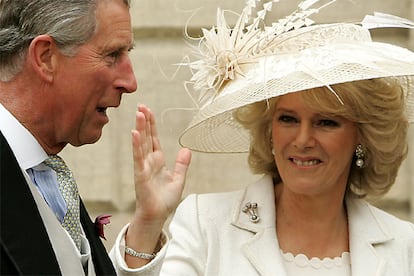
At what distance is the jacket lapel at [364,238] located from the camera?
12.0 feet

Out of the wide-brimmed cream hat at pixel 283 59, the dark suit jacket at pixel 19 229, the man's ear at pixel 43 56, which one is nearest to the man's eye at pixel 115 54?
the man's ear at pixel 43 56

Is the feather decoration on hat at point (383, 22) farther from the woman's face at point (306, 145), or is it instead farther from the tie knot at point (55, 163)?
the tie knot at point (55, 163)

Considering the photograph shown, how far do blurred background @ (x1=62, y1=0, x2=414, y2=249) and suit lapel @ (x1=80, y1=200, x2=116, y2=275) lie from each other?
6.47ft

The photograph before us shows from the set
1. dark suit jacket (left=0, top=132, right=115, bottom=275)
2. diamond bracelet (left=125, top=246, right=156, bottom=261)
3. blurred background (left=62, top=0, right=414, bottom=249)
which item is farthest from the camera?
blurred background (left=62, top=0, right=414, bottom=249)

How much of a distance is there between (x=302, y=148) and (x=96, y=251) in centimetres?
87

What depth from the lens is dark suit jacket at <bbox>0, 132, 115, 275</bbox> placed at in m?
2.54

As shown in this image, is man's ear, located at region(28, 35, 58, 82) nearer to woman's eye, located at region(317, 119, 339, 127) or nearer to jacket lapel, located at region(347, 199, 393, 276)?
woman's eye, located at region(317, 119, 339, 127)

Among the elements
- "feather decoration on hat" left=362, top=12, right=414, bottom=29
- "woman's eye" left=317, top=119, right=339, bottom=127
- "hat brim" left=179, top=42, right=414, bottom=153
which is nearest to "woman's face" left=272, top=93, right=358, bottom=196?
"woman's eye" left=317, top=119, right=339, bottom=127

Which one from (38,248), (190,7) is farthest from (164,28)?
(38,248)

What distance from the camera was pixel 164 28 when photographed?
16.9ft

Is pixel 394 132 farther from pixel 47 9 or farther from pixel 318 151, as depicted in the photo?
pixel 47 9

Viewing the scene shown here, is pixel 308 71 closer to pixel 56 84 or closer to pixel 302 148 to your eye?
pixel 302 148

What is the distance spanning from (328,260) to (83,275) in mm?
1085

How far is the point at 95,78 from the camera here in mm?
2873
